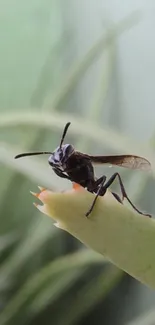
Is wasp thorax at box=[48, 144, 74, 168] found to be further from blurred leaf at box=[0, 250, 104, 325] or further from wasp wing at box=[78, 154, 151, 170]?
blurred leaf at box=[0, 250, 104, 325]

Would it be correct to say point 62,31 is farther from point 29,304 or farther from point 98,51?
point 29,304

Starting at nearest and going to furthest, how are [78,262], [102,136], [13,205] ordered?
[102,136], [78,262], [13,205]

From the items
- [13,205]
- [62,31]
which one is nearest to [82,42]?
[62,31]

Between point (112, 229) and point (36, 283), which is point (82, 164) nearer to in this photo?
point (112, 229)

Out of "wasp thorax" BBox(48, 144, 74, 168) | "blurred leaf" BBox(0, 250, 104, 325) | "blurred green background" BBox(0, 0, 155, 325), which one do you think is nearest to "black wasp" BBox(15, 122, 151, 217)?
"wasp thorax" BBox(48, 144, 74, 168)

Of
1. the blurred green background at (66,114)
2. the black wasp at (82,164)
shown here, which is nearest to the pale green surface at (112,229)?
the black wasp at (82,164)

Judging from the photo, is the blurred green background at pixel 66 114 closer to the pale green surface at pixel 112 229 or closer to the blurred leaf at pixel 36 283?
the blurred leaf at pixel 36 283
